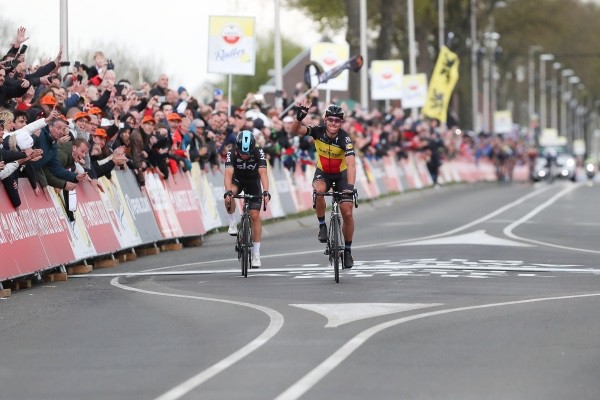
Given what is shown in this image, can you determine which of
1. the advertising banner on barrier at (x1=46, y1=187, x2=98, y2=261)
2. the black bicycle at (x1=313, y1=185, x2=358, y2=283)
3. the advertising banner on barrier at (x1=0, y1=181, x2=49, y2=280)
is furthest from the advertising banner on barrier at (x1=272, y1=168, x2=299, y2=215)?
the advertising banner on barrier at (x1=0, y1=181, x2=49, y2=280)

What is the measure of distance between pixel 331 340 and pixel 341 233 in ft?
21.3

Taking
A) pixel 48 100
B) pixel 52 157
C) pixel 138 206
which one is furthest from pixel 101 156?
pixel 52 157

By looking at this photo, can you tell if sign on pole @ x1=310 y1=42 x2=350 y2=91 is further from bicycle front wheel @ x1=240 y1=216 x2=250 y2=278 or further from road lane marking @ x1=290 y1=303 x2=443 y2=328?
road lane marking @ x1=290 y1=303 x2=443 y2=328

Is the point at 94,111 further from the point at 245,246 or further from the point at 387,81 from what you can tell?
the point at 387,81

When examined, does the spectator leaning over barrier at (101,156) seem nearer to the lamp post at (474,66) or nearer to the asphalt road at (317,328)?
the asphalt road at (317,328)

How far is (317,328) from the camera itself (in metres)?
13.4

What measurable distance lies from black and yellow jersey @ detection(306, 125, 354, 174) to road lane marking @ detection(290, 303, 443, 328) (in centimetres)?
421

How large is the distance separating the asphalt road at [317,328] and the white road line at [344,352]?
0.01 m

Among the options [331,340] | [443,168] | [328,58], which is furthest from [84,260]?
[443,168]

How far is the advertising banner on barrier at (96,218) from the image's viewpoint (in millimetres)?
21344

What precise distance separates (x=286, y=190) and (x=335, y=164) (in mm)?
14798

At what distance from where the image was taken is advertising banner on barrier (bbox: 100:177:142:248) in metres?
22.6

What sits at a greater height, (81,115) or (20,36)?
(20,36)

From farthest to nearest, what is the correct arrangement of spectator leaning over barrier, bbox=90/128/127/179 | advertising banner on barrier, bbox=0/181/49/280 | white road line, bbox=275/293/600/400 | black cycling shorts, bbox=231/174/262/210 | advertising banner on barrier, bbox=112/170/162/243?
advertising banner on barrier, bbox=112/170/162/243 → spectator leaning over barrier, bbox=90/128/127/179 → black cycling shorts, bbox=231/174/262/210 → advertising banner on barrier, bbox=0/181/49/280 → white road line, bbox=275/293/600/400
